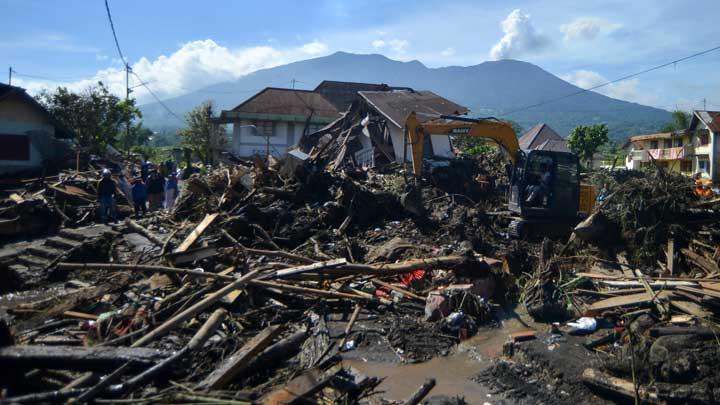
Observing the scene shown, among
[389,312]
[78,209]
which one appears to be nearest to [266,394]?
[389,312]

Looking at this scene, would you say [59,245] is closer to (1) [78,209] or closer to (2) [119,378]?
(1) [78,209]

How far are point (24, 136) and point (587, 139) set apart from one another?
117ft

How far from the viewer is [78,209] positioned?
44.5ft

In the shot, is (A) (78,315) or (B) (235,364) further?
(A) (78,315)

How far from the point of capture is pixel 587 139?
38.4 metres

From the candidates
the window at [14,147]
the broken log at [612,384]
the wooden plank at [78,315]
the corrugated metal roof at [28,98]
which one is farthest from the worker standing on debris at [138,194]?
the broken log at [612,384]

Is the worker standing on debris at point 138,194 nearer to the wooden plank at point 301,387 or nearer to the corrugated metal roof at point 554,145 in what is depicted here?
the wooden plank at point 301,387

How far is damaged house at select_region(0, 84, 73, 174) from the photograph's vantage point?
18.3m

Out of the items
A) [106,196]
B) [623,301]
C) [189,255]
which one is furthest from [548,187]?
[106,196]

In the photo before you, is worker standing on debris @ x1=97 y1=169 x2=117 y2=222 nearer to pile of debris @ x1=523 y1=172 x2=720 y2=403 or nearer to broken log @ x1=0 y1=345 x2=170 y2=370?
broken log @ x1=0 y1=345 x2=170 y2=370

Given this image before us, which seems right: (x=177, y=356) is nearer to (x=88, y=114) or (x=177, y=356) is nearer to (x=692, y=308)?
(x=692, y=308)

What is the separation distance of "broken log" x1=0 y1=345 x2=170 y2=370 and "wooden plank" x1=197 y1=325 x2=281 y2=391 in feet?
1.95

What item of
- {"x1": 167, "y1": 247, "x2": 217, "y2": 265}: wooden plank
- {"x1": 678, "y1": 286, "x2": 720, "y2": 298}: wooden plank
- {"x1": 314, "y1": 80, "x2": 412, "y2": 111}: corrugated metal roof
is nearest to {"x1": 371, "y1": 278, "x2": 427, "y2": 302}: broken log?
{"x1": 167, "y1": 247, "x2": 217, "y2": 265}: wooden plank

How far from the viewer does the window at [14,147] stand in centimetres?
1827
